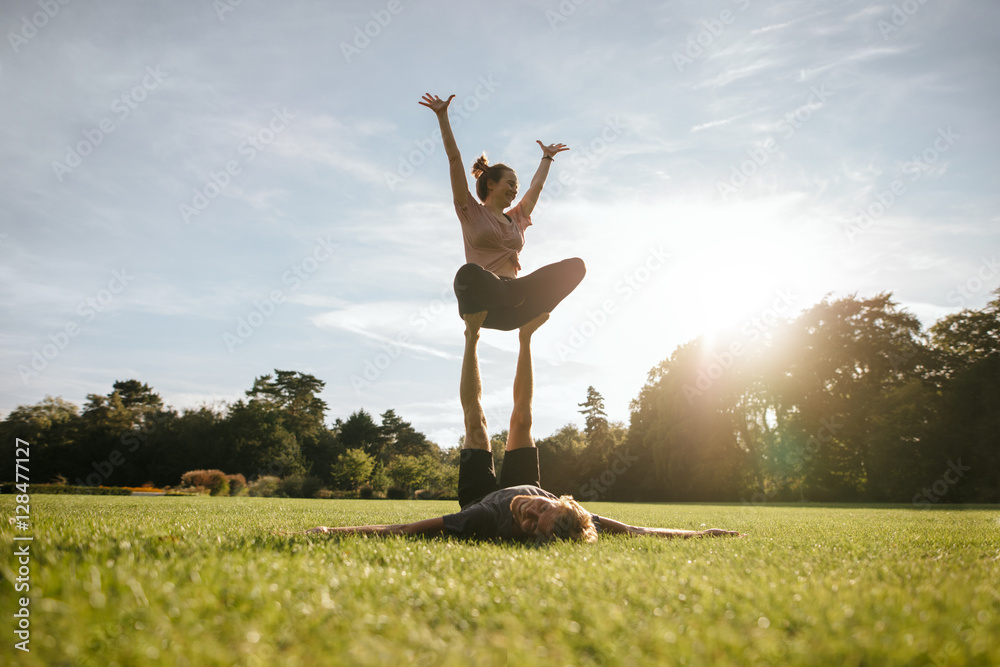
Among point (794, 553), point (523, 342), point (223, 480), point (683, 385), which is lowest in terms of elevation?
point (223, 480)

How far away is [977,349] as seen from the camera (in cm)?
2567

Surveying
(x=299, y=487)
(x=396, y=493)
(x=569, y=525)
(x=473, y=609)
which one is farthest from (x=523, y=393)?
(x=299, y=487)

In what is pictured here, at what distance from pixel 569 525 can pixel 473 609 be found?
186cm

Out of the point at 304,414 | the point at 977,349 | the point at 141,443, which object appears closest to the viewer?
the point at 977,349

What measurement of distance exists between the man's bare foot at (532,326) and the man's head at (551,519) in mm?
2120

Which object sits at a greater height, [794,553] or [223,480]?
[794,553]

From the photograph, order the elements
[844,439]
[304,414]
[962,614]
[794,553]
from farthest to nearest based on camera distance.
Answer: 1. [304,414]
2. [844,439]
3. [794,553]
4. [962,614]

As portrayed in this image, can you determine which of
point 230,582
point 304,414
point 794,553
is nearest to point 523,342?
point 794,553

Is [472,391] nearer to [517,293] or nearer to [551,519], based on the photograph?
[517,293]

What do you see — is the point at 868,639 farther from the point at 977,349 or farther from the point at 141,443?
the point at 141,443

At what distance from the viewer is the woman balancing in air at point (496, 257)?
436cm

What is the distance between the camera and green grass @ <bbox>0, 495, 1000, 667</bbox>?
108cm

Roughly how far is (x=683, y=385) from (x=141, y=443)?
157ft

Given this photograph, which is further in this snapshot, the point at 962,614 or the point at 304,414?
the point at 304,414
